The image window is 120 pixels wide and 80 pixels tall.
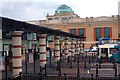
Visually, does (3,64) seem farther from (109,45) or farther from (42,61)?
(109,45)

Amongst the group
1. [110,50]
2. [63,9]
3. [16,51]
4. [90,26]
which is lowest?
[110,50]

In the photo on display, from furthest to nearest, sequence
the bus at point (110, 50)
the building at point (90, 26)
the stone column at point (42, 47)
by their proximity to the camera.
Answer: the building at point (90, 26)
the bus at point (110, 50)
the stone column at point (42, 47)

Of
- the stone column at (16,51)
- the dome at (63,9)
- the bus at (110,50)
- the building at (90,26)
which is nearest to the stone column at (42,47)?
the stone column at (16,51)

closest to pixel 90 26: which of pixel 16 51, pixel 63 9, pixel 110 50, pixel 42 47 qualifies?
pixel 63 9

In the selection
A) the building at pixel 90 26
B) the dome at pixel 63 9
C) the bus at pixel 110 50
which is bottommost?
the bus at pixel 110 50

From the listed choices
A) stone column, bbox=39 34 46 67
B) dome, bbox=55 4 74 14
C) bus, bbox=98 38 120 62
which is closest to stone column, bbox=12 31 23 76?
stone column, bbox=39 34 46 67

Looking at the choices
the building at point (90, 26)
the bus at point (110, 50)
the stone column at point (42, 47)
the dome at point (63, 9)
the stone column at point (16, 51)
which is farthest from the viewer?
the dome at point (63, 9)

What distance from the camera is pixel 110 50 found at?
76.3ft

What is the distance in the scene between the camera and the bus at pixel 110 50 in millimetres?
22992

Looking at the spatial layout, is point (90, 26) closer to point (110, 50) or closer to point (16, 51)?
point (110, 50)

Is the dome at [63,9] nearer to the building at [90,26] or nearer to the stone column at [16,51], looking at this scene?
the building at [90,26]

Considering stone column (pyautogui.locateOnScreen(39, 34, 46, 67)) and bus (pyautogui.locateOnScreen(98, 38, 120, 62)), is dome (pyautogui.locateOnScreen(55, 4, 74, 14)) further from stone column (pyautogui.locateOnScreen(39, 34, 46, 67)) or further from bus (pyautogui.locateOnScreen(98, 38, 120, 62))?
stone column (pyautogui.locateOnScreen(39, 34, 46, 67))

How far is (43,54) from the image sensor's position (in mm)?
16547

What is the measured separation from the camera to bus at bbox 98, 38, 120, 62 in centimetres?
2299
